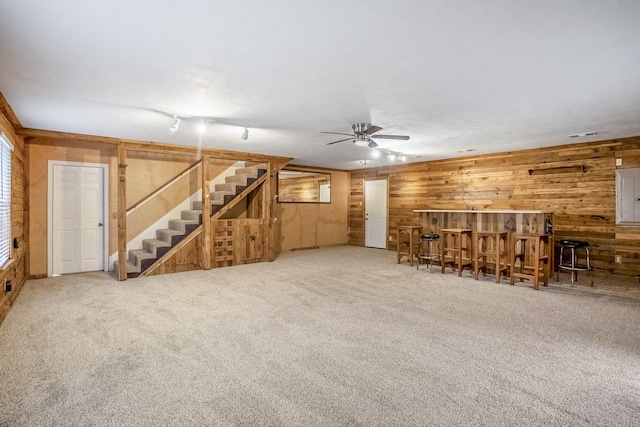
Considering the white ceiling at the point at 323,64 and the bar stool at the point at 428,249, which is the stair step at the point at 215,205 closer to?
the white ceiling at the point at 323,64

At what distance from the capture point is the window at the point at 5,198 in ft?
12.4

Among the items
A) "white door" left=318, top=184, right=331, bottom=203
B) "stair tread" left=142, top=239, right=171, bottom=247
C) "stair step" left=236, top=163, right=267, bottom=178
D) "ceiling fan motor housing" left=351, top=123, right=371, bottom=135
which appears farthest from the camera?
"white door" left=318, top=184, right=331, bottom=203

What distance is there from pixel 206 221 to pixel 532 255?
5.84 meters

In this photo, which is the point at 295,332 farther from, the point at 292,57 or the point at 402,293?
the point at 292,57

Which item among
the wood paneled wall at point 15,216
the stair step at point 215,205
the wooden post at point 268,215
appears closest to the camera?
the wood paneled wall at point 15,216

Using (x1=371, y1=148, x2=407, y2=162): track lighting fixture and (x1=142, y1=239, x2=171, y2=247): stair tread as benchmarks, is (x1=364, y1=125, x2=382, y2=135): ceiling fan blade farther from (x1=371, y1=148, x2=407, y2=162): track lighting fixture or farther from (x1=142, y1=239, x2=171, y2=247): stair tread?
(x1=142, y1=239, x2=171, y2=247): stair tread

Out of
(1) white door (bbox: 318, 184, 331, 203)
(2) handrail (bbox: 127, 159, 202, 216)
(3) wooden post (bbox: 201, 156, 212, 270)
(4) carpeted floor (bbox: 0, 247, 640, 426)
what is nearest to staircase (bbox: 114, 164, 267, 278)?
(3) wooden post (bbox: 201, 156, 212, 270)

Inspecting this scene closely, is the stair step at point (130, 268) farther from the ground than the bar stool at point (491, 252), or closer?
closer

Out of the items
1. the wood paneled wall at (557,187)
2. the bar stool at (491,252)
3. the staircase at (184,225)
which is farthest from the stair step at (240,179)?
the bar stool at (491,252)

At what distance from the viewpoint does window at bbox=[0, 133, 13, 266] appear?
3.78 metres

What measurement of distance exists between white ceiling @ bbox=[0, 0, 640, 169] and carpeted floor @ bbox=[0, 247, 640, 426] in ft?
7.82

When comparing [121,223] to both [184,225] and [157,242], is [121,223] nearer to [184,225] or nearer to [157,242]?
[157,242]

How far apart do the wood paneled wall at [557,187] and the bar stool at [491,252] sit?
4.37ft

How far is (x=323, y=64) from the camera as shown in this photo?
2.70m
